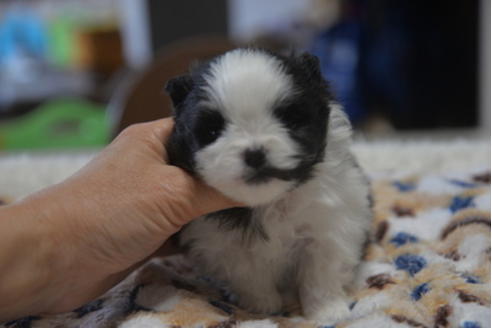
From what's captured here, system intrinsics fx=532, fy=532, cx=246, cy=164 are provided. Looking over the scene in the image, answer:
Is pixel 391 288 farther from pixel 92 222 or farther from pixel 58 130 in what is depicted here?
pixel 58 130

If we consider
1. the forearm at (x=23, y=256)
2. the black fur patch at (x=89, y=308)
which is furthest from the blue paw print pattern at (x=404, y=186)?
the forearm at (x=23, y=256)

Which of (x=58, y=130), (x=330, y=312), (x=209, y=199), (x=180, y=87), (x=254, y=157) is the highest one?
(x=180, y=87)

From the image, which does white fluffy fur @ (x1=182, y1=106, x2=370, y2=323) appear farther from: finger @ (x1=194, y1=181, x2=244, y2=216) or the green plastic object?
the green plastic object

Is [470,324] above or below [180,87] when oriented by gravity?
below

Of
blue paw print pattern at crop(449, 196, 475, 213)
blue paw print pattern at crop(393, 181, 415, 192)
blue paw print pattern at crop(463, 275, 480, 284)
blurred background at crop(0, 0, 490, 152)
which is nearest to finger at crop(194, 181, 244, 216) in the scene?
blue paw print pattern at crop(463, 275, 480, 284)

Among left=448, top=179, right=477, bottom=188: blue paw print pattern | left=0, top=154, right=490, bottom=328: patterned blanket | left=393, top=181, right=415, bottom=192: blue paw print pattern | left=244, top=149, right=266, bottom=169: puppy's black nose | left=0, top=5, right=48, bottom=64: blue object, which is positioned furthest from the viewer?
left=0, top=5, right=48, bottom=64: blue object

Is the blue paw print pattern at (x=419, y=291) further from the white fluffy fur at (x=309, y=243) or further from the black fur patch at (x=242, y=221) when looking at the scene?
the black fur patch at (x=242, y=221)

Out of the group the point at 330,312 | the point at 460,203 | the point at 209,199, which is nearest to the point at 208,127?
the point at 209,199

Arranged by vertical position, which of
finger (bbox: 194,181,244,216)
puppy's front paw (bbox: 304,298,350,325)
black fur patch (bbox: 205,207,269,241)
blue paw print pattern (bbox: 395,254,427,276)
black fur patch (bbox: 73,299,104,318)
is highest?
finger (bbox: 194,181,244,216)
